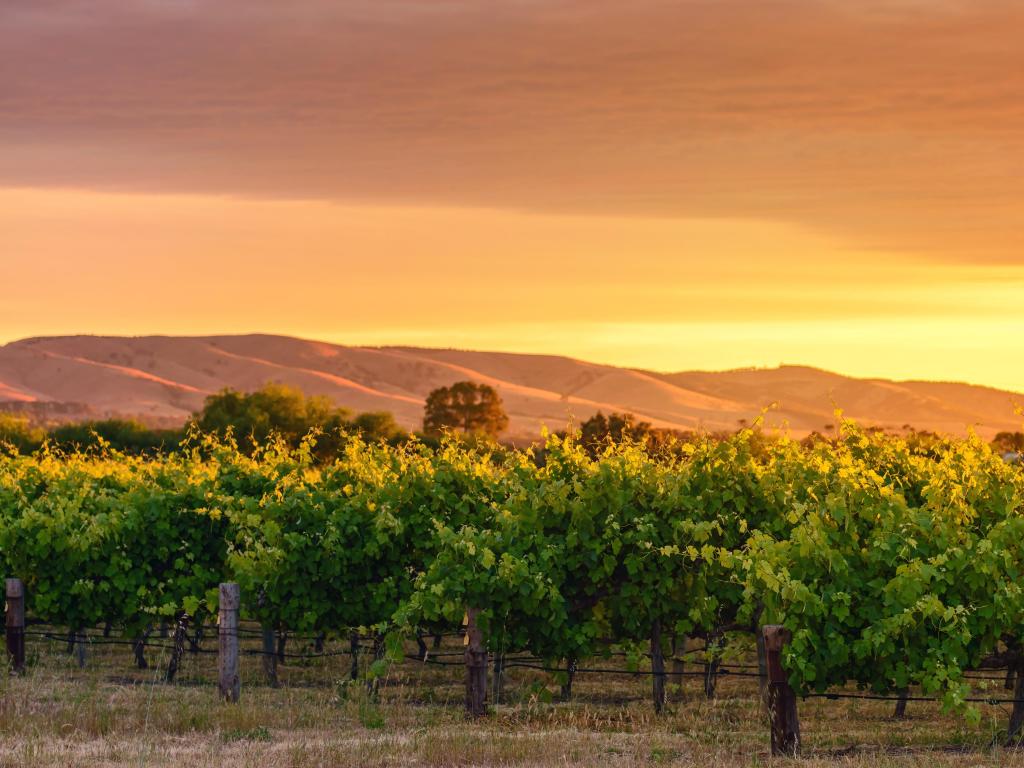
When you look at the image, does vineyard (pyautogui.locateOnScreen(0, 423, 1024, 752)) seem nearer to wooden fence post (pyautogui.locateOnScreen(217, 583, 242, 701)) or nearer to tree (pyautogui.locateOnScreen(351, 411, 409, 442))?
wooden fence post (pyautogui.locateOnScreen(217, 583, 242, 701))

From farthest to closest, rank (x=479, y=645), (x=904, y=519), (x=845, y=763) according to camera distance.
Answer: (x=479, y=645) → (x=904, y=519) → (x=845, y=763)

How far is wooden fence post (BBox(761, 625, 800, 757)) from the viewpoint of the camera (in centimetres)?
1396

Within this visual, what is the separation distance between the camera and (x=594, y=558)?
56.0 ft

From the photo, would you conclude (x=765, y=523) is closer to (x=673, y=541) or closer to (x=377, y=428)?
(x=673, y=541)

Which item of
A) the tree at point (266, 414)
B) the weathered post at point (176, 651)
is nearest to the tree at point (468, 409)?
the tree at point (266, 414)

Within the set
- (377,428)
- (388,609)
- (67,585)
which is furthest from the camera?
(377,428)

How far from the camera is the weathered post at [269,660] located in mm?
19719

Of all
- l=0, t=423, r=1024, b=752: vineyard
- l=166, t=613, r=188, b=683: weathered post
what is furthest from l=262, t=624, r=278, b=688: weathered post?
l=166, t=613, r=188, b=683: weathered post

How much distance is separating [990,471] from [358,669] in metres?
9.35

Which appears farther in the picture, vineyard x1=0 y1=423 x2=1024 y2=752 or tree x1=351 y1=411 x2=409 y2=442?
tree x1=351 y1=411 x2=409 y2=442

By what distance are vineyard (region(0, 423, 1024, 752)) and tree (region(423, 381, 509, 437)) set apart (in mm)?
75124

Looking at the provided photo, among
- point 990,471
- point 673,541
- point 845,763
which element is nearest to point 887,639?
point 845,763

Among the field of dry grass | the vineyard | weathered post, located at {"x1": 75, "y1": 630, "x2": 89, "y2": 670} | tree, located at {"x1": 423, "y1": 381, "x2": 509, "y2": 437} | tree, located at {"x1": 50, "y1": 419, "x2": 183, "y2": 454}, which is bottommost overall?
the field of dry grass

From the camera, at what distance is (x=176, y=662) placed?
20.5 meters
